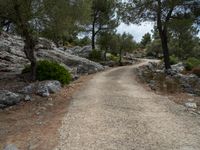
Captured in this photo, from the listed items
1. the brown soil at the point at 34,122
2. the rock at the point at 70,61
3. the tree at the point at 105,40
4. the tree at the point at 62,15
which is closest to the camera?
the brown soil at the point at 34,122

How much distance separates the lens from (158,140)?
11156 mm

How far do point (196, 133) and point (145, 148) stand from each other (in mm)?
2618

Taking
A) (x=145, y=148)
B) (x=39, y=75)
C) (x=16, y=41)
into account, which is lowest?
(x=145, y=148)

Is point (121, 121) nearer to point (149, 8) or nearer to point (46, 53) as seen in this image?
point (149, 8)

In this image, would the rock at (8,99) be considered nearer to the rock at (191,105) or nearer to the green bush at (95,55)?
the rock at (191,105)

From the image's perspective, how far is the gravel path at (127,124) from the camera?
10820mm

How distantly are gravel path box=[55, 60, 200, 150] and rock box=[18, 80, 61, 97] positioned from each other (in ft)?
4.98

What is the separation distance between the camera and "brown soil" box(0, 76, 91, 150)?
11480mm

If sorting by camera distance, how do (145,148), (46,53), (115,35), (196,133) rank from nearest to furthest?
(145,148), (196,133), (46,53), (115,35)

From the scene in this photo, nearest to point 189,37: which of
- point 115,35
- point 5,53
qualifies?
point 115,35

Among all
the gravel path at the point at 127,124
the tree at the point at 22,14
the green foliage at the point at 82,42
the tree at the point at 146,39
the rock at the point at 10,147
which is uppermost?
the tree at the point at 146,39

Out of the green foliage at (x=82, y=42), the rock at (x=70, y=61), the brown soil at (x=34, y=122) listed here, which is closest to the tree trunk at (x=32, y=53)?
the brown soil at (x=34, y=122)

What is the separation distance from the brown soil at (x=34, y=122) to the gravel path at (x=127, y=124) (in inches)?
17.1

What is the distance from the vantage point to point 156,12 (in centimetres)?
3359
